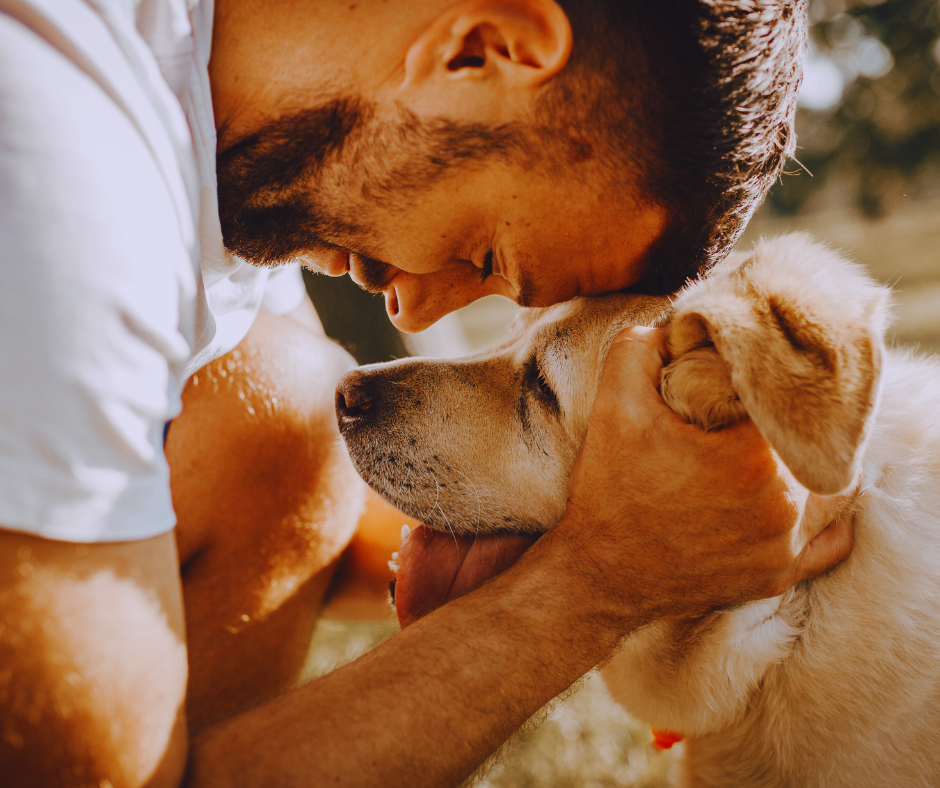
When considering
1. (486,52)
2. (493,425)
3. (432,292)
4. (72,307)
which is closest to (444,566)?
(493,425)

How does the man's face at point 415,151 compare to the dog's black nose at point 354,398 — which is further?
the dog's black nose at point 354,398

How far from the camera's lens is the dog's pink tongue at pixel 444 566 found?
74.3 inches

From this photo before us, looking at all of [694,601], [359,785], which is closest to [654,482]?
[694,601]

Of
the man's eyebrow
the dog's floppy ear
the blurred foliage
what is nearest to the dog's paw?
the dog's floppy ear

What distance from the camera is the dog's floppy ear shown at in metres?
1.21

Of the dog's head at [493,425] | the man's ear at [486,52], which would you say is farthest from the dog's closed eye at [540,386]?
the man's ear at [486,52]

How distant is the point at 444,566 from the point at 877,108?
28479mm

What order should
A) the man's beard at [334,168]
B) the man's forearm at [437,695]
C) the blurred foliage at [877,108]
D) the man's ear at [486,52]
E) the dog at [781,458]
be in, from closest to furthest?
the man's forearm at [437,695]
the dog at [781,458]
the man's ear at [486,52]
the man's beard at [334,168]
the blurred foliage at [877,108]

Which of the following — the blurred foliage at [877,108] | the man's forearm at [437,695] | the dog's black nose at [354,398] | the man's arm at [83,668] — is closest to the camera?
the man's arm at [83,668]

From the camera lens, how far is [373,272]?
1.99 m

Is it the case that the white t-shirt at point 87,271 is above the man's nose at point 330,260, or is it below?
above

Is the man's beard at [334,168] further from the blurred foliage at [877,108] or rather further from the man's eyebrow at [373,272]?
the blurred foliage at [877,108]

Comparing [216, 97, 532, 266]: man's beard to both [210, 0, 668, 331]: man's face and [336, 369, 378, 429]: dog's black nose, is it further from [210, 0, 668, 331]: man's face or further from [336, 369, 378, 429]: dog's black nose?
[336, 369, 378, 429]: dog's black nose

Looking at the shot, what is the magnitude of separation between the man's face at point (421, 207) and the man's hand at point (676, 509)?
33cm
